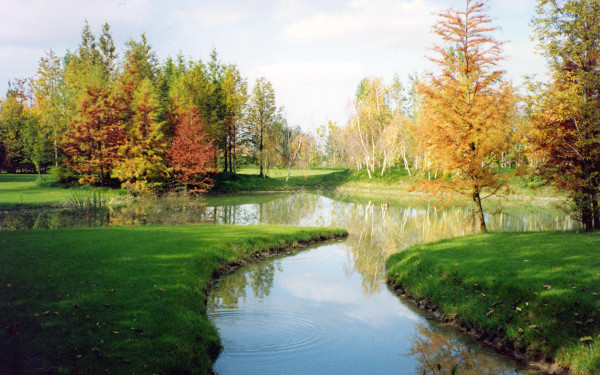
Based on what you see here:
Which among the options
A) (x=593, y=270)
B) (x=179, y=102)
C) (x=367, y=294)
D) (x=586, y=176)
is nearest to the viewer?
(x=593, y=270)

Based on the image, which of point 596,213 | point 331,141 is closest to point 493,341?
point 596,213

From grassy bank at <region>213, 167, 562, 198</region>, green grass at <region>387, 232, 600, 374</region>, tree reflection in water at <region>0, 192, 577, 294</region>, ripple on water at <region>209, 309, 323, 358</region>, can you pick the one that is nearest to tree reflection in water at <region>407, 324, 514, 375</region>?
green grass at <region>387, 232, 600, 374</region>

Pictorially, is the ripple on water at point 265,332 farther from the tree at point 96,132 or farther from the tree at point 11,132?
the tree at point 11,132

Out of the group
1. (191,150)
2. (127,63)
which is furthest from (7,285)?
(127,63)

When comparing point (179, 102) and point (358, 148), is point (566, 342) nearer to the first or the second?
point (179, 102)

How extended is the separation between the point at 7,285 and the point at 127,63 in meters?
42.7

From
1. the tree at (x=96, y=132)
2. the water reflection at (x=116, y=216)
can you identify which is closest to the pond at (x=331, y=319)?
the water reflection at (x=116, y=216)

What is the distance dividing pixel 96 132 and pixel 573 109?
110ft

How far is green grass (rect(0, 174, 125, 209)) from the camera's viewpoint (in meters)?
27.5

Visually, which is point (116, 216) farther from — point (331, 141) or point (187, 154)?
point (331, 141)

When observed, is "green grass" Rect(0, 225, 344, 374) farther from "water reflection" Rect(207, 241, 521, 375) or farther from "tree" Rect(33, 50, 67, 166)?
"tree" Rect(33, 50, 67, 166)

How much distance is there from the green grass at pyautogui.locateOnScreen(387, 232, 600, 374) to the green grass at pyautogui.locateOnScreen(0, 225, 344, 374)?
19.5 ft

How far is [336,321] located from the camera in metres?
9.67

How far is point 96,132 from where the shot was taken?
1334 inches
